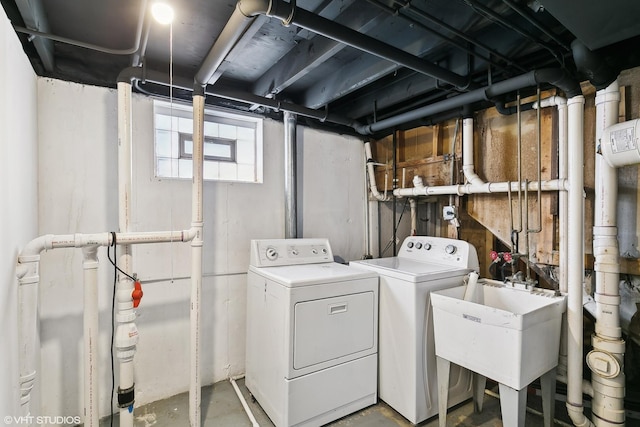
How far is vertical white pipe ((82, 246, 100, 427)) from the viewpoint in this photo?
4.85 feet

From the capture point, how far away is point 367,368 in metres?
2.12

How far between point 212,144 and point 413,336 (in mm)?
2056

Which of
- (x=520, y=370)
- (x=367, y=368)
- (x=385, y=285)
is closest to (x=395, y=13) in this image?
(x=385, y=285)

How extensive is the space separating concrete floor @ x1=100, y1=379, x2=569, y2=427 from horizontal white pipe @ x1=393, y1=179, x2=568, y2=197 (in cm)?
149

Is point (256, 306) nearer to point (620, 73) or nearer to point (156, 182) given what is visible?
point (156, 182)

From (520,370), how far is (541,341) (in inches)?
10.6

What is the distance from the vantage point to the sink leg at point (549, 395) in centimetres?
176

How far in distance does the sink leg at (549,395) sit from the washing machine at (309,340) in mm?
996

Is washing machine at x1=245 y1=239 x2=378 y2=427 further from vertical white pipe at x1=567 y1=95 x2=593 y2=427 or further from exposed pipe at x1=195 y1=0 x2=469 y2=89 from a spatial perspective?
exposed pipe at x1=195 y1=0 x2=469 y2=89

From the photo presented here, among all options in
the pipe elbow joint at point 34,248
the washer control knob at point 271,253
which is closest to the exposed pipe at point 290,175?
the washer control knob at point 271,253

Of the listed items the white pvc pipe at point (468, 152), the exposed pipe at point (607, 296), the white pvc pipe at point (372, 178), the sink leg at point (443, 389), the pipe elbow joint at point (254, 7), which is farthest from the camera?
the white pvc pipe at point (372, 178)

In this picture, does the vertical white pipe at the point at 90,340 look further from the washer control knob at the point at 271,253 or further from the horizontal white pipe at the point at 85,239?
the washer control knob at the point at 271,253

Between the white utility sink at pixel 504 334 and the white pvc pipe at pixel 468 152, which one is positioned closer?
the white utility sink at pixel 504 334

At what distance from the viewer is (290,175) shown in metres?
2.59
